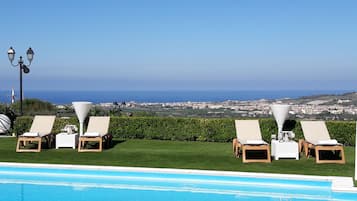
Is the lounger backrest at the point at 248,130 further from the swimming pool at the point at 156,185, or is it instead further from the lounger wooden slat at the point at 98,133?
the lounger wooden slat at the point at 98,133

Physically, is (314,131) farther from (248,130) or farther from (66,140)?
(66,140)

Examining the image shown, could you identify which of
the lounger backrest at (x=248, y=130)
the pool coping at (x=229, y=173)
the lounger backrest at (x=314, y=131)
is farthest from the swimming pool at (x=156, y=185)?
the lounger backrest at (x=314, y=131)

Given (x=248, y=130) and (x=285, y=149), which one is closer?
(x=285, y=149)

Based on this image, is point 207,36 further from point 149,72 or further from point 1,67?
point 1,67

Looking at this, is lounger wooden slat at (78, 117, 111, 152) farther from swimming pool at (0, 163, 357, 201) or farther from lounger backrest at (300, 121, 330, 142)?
lounger backrest at (300, 121, 330, 142)

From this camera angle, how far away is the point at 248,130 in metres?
10.2

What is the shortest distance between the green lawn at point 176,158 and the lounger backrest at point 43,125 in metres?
0.58

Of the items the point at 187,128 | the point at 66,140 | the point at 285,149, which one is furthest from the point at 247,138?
the point at 66,140

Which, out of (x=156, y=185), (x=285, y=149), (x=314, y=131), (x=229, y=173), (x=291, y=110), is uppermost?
(x=291, y=110)

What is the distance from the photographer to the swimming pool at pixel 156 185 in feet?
23.7

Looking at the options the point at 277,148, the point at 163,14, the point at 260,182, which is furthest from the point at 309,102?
the point at 163,14

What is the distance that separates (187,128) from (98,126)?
97.0 inches

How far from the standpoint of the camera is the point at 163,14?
28172mm

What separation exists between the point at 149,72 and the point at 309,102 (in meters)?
27.5
